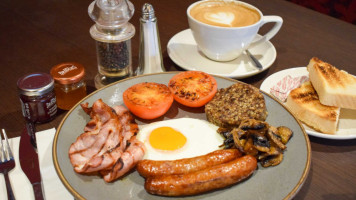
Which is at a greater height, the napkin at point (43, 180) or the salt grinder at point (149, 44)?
the salt grinder at point (149, 44)

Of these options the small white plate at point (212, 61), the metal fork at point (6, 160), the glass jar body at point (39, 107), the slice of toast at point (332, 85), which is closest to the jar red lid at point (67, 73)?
the glass jar body at point (39, 107)

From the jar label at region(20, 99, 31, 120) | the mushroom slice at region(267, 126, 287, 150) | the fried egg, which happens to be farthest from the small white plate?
the jar label at region(20, 99, 31, 120)

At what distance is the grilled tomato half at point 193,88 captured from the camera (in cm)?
211

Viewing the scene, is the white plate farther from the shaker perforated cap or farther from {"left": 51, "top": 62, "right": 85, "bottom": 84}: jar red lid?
{"left": 51, "top": 62, "right": 85, "bottom": 84}: jar red lid

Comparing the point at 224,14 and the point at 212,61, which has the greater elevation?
the point at 224,14

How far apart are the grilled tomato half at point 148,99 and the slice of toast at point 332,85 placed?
0.96 meters

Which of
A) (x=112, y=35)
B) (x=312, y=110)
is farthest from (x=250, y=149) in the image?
(x=112, y=35)

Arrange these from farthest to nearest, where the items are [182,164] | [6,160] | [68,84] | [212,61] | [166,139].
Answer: [212,61] < [68,84] < [166,139] < [6,160] < [182,164]

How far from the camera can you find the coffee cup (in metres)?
2.47

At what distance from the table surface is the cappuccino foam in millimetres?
408

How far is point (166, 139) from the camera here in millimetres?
1899

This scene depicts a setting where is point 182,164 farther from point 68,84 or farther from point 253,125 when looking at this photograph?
point 68,84

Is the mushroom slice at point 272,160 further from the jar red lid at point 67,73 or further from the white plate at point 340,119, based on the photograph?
the jar red lid at point 67,73

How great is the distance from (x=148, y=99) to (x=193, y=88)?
30 cm
